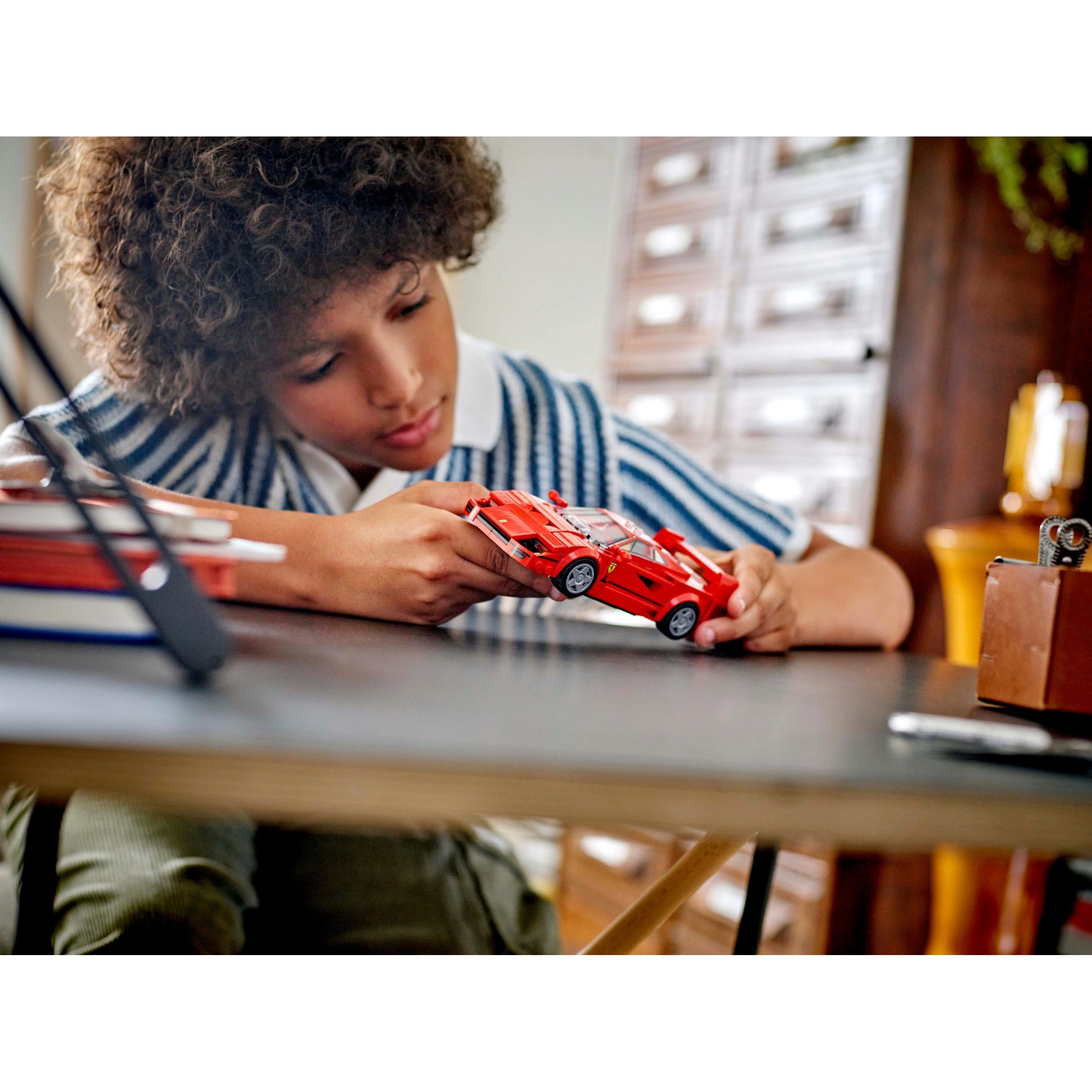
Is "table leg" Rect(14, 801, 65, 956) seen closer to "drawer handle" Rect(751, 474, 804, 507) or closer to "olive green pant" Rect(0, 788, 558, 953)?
"olive green pant" Rect(0, 788, 558, 953)

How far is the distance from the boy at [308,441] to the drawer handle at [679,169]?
3.57ft

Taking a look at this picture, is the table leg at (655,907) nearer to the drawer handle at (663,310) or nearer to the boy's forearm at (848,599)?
the boy's forearm at (848,599)

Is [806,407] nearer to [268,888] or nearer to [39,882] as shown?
[268,888]

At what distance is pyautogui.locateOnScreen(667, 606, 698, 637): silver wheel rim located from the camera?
62cm

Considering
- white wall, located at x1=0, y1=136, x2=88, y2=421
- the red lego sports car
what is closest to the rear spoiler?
the red lego sports car

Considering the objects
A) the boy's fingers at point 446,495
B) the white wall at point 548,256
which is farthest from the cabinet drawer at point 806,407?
the boy's fingers at point 446,495

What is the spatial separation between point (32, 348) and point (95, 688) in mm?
164

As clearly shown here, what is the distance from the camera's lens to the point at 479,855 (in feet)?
2.93

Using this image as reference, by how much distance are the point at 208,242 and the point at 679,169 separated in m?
1.33

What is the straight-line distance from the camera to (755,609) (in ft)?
2.13

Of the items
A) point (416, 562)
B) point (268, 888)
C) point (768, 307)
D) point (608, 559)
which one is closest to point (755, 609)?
point (608, 559)

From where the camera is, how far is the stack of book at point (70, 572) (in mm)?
417
